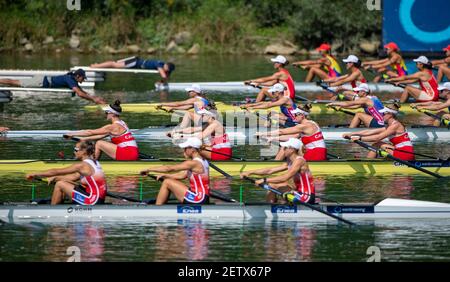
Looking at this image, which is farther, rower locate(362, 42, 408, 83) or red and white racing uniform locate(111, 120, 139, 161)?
rower locate(362, 42, 408, 83)

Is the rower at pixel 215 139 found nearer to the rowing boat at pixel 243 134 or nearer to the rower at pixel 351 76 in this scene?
the rowing boat at pixel 243 134

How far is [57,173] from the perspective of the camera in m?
19.7

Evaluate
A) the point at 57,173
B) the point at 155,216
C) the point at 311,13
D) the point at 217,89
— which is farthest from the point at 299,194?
the point at 311,13

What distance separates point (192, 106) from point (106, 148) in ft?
13.0

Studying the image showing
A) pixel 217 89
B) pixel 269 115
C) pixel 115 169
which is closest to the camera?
pixel 115 169

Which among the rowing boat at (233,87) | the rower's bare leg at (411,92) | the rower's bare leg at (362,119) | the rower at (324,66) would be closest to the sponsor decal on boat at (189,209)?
the rower's bare leg at (362,119)

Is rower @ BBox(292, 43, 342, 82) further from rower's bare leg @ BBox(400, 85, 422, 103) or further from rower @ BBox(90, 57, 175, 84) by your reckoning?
rower @ BBox(90, 57, 175, 84)

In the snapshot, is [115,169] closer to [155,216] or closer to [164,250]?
[155,216]

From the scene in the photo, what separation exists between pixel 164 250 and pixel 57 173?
283 cm

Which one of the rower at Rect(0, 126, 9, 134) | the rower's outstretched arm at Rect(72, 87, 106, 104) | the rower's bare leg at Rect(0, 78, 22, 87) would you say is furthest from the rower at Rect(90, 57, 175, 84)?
the rower at Rect(0, 126, 9, 134)

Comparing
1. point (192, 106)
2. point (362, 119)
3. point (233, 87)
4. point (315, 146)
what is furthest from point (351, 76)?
point (315, 146)

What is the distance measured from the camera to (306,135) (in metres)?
24.1

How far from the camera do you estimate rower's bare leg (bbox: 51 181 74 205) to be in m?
19.7

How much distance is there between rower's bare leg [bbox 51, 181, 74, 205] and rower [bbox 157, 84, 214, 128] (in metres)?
6.71
